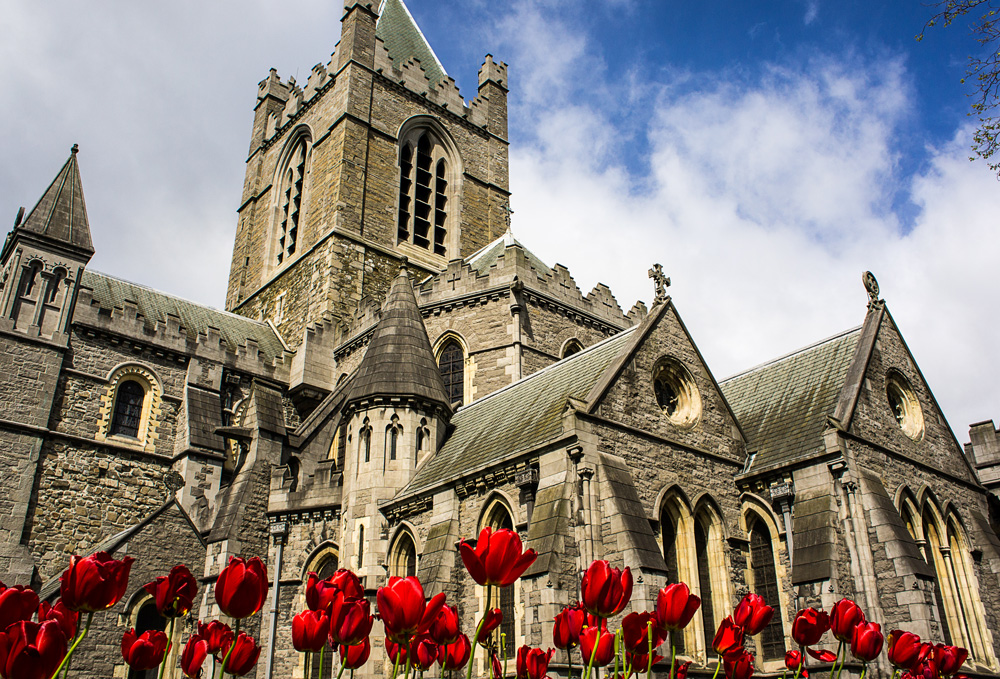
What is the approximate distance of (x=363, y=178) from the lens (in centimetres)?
2914

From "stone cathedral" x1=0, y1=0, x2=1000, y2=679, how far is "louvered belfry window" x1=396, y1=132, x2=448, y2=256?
384cm

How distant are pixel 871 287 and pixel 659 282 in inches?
183

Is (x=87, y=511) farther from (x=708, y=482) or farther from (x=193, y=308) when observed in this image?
(x=708, y=482)

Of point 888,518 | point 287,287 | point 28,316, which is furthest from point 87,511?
point 888,518

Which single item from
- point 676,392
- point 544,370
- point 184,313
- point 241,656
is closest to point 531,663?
point 241,656

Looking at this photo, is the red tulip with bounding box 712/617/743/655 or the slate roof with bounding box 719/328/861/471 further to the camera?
the slate roof with bounding box 719/328/861/471

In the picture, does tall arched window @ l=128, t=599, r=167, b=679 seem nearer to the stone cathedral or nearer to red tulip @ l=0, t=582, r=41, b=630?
the stone cathedral

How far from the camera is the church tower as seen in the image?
91.8ft

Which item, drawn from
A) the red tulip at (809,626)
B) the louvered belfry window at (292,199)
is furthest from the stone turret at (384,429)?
the louvered belfry window at (292,199)

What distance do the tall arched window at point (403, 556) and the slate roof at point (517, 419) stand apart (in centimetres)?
87

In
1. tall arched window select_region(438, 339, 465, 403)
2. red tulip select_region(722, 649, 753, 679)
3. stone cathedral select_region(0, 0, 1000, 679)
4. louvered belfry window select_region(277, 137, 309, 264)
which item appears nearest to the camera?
red tulip select_region(722, 649, 753, 679)

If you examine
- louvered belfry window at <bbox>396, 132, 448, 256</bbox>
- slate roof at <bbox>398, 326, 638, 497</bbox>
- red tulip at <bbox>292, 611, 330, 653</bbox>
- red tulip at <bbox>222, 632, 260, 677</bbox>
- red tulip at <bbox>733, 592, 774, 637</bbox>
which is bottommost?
red tulip at <bbox>222, 632, 260, 677</bbox>

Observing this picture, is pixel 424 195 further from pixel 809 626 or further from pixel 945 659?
pixel 809 626

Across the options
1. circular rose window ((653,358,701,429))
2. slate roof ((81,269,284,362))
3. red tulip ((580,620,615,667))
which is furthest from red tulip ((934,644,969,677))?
slate roof ((81,269,284,362))
